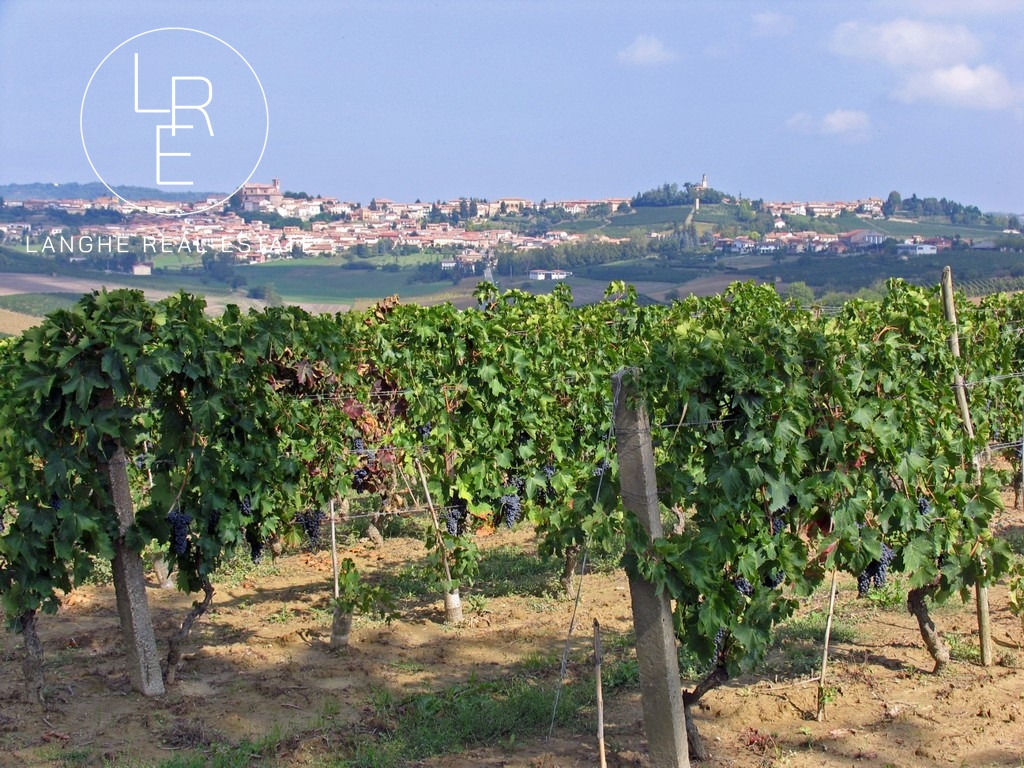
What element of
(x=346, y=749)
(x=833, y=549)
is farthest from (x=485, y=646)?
(x=833, y=549)

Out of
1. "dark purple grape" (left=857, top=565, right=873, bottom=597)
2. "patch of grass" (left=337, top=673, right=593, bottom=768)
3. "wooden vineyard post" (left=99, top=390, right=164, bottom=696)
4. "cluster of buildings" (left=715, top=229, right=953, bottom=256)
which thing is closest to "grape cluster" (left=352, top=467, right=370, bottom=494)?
"wooden vineyard post" (left=99, top=390, right=164, bottom=696)

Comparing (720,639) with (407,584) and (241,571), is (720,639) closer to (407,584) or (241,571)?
(407,584)

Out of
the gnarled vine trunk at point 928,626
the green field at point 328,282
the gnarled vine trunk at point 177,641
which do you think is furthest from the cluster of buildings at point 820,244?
the gnarled vine trunk at point 177,641

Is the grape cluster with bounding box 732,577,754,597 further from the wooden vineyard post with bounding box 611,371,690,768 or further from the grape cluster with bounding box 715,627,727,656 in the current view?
the wooden vineyard post with bounding box 611,371,690,768

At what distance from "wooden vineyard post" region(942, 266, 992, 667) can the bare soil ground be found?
0.14m

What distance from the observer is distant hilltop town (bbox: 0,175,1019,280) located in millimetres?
49406

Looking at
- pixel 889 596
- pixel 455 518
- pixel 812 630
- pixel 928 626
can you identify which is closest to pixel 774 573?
pixel 928 626

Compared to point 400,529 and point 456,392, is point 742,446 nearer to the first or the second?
point 456,392

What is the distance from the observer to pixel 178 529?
606cm

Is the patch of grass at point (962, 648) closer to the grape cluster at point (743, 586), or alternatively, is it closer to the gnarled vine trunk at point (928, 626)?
the gnarled vine trunk at point (928, 626)

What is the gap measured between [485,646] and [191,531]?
7.20 feet

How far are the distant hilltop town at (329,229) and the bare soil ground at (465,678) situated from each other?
31.8 meters

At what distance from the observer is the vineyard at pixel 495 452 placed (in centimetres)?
469

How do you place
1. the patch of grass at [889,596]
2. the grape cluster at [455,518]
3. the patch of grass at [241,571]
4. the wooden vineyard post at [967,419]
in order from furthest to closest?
the patch of grass at [241,571], the grape cluster at [455,518], the patch of grass at [889,596], the wooden vineyard post at [967,419]
